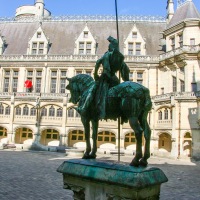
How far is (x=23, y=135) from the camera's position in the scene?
1452 inches

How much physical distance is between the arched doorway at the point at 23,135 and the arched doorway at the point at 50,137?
6.74 ft

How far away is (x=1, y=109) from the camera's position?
115ft

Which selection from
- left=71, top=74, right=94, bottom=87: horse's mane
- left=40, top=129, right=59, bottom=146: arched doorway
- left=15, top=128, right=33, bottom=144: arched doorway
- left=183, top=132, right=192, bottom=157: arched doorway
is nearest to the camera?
left=71, top=74, right=94, bottom=87: horse's mane

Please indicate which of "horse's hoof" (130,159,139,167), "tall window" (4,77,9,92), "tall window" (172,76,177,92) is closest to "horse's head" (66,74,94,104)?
"horse's hoof" (130,159,139,167)

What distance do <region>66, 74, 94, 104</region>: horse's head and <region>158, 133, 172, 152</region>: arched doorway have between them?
27.0m

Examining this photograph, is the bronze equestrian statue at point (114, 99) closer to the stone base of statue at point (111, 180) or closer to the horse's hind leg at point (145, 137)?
the horse's hind leg at point (145, 137)

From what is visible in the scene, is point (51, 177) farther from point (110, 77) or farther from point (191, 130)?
point (191, 130)

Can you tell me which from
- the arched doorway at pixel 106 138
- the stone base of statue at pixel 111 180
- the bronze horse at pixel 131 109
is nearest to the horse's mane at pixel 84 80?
the bronze horse at pixel 131 109

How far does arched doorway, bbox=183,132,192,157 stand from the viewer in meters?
28.6

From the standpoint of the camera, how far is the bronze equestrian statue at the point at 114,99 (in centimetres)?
559

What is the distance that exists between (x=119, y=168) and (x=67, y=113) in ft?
95.8

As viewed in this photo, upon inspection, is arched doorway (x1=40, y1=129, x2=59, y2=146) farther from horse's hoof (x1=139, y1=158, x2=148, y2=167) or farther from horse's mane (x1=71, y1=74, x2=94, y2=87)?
horse's hoof (x1=139, y1=158, x2=148, y2=167)

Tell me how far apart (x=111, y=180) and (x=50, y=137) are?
105ft

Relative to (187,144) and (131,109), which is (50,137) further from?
(131,109)
